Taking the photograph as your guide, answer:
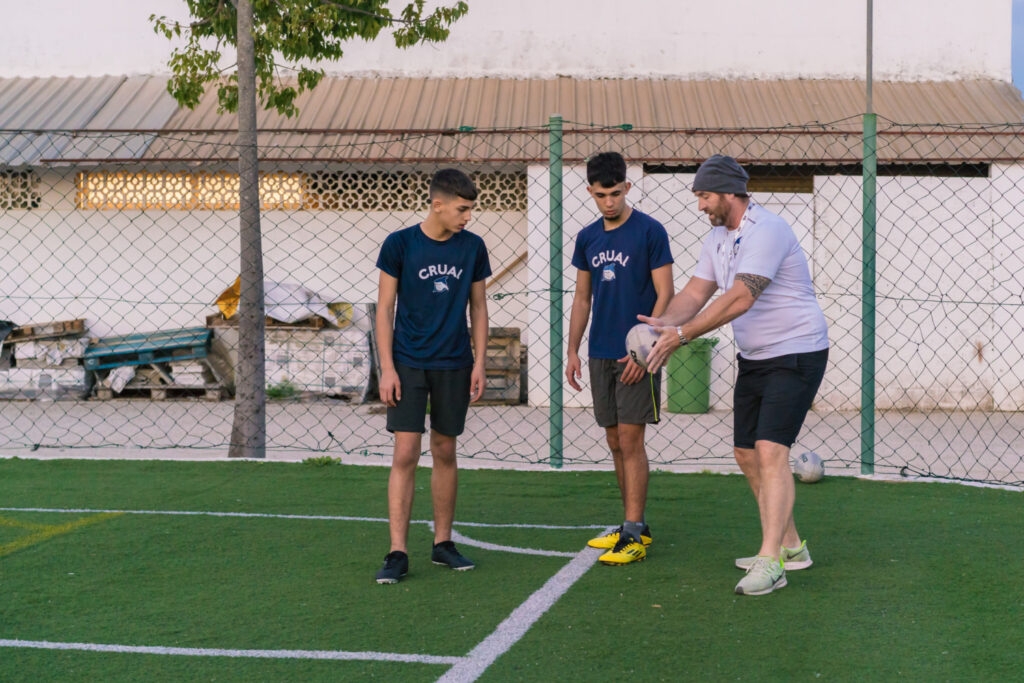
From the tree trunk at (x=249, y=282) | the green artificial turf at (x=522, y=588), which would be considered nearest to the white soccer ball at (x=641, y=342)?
the green artificial turf at (x=522, y=588)

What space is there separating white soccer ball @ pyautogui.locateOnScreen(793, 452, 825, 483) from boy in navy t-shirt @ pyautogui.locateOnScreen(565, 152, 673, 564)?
217 cm

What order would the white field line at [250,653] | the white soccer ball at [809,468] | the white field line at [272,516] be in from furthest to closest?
the white soccer ball at [809,468]
the white field line at [272,516]
the white field line at [250,653]

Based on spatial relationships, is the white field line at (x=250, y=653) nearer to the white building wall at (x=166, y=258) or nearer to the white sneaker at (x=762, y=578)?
the white sneaker at (x=762, y=578)

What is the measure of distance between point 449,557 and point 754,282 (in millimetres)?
1812

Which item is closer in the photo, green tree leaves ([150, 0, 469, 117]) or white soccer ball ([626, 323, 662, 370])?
white soccer ball ([626, 323, 662, 370])

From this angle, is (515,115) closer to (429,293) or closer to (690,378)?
(690,378)

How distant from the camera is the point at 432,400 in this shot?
514 centimetres

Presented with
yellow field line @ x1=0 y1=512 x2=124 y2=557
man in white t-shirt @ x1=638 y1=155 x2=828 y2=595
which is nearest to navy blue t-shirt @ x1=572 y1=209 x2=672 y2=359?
man in white t-shirt @ x1=638 y1=155 x2=828 y2=595

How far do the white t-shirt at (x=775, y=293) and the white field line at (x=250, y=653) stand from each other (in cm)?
184

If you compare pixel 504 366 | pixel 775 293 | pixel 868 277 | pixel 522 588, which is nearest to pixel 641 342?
pixel 775 293

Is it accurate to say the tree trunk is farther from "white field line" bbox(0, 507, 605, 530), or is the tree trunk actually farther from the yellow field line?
the yellow field line

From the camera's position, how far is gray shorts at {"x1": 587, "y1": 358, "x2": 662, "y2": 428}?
5.32m

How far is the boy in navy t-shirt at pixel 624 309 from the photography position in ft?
17.3

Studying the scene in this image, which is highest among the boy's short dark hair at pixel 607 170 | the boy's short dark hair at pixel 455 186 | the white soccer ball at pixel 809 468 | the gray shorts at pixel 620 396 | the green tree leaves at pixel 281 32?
the green tree leaves at pixel 281 32
